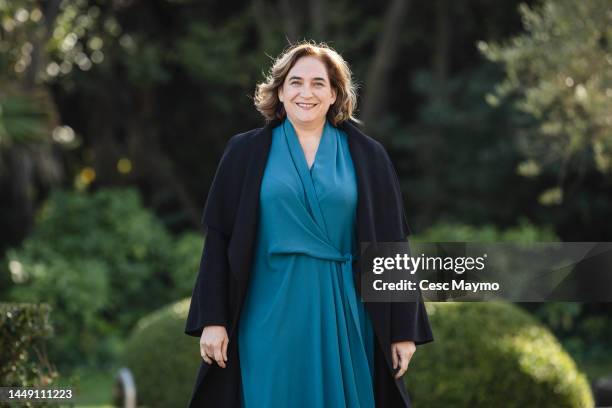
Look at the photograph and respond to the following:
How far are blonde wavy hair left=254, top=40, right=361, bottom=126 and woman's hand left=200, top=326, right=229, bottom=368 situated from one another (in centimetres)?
91

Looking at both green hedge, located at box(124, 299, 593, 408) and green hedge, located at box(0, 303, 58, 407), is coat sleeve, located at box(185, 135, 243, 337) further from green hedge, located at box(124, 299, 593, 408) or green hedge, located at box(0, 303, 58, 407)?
green hedge, located at box(124, 299, 593, 408)

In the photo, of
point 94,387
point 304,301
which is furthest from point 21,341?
point 94,387

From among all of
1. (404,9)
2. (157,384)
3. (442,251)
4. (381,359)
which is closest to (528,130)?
(404,9)

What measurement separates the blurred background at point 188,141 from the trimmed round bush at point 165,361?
1.73m

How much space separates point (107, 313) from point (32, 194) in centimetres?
249

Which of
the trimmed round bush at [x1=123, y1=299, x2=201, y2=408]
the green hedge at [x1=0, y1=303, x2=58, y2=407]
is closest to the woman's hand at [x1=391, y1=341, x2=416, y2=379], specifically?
the green hedge at [x1=0, y1=303, x2=58, y2=407]

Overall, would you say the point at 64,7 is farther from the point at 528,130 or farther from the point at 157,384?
the point at 157,384

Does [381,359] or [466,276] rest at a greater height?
[466,276]

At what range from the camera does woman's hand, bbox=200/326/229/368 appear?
13.0 feet

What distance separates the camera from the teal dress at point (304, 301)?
12.9 ft

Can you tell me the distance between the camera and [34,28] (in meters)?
12.8

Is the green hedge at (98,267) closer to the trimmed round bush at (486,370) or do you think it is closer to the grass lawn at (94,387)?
the grass lawn at (94,387)

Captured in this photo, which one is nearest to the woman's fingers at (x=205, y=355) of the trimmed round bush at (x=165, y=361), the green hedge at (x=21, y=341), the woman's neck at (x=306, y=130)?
the woman's neck at (x=306, y=130)

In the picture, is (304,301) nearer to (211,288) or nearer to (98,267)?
(211,288)
